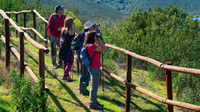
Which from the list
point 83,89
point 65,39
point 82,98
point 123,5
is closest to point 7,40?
point 65,39

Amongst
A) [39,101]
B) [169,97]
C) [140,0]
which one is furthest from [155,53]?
[140,0]

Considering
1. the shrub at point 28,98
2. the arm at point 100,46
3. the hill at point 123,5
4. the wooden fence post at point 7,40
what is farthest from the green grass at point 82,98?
the hill at point 123,5

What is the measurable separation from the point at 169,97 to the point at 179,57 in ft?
19.7

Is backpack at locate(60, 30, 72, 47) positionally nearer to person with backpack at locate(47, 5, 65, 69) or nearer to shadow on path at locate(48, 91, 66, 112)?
person with backpack at locate(47, 5, 65, 69)

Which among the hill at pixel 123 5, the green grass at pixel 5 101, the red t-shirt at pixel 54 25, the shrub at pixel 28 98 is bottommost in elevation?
the green grass at pixel 5 101

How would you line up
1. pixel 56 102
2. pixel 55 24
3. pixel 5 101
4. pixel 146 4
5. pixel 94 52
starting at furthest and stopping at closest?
pixel 146 4, pixel 55 24, pixel 56 102, pixel 94 52, pixel 5 101

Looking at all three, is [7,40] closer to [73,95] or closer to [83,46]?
[73,95]

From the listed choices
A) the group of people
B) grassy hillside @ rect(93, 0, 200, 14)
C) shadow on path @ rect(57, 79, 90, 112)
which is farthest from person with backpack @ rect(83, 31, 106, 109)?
grassy hillside @ rect(93, 0, 200, 14)

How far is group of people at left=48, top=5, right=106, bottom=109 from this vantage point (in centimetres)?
471

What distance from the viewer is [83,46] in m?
4.80

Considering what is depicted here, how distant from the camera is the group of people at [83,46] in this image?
471 cm

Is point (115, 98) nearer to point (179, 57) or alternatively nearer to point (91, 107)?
point (91, 107)

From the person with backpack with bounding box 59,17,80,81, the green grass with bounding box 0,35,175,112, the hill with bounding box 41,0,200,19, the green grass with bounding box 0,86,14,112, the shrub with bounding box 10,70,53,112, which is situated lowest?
the green grass with bounding box 0,35,175,112

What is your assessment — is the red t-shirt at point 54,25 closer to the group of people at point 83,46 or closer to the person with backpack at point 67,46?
the group of people at point 83,46
